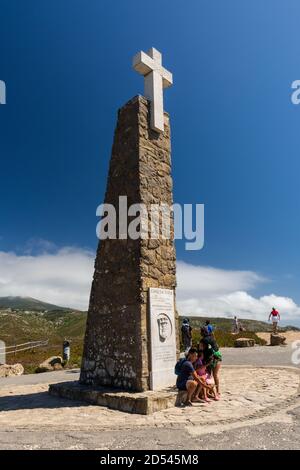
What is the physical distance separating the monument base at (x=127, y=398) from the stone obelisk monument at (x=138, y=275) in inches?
13.5

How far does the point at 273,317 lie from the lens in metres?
22.5

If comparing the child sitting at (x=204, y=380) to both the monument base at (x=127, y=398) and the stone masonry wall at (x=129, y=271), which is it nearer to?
the monument base at (x=127, y=398)

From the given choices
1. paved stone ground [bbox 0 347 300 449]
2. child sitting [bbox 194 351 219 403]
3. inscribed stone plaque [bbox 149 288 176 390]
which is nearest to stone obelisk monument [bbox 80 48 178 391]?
inscribed stone plaque [bbox 149 288 176 390]

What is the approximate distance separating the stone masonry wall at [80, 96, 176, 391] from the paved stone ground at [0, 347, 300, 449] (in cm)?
112

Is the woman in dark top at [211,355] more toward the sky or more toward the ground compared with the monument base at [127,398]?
more toward the sky

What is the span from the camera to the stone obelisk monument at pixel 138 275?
326 inches

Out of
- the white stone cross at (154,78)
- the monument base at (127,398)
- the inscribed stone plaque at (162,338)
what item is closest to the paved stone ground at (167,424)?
the monument base at (127,398)

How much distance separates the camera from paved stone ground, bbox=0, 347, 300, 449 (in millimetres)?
5172

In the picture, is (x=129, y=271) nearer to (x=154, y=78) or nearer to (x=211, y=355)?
(x=211, y=355)

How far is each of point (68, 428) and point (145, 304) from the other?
3081 millimetres

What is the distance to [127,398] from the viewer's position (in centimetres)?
734

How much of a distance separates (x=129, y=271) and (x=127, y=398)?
279 cm

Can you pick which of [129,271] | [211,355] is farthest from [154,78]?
[211,355]
